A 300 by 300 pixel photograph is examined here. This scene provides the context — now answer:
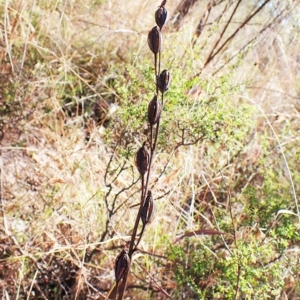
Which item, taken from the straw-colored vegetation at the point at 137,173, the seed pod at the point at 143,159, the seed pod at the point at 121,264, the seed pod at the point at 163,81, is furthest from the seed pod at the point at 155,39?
the straw-colored vegetation at the point at 137,173

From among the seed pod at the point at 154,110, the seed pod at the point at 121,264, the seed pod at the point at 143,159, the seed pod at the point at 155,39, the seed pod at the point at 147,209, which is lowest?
the seed pod at the point at 121,264

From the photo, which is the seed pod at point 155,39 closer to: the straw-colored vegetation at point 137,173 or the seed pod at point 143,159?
the seed pod at point 143,159

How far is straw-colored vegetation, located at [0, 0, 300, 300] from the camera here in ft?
4.65

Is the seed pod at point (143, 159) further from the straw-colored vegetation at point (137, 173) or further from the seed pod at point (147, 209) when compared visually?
the straw-colored vegetation at point (137, 173)

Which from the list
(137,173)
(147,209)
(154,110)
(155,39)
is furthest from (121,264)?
(137,173)

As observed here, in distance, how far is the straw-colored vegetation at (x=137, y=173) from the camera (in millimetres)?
1416

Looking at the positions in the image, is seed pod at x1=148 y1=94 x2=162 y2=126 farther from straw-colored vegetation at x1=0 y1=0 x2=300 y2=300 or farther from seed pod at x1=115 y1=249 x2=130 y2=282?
straw-colored vegetation at x1=0 y1=0 x2=300 y2=300

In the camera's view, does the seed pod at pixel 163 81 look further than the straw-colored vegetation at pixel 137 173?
No

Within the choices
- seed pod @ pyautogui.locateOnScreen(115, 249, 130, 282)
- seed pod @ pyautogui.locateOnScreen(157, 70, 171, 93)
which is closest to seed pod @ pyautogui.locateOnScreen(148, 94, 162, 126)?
seed pod @ pyautogui.locateOnScreen(157, 70, 171, 93)

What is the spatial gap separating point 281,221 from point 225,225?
17cm

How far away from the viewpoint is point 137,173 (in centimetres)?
181

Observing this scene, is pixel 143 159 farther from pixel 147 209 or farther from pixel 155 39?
pixel 155 39

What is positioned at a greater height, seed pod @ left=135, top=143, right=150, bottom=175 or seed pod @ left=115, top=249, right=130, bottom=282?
seed pod @ left=135, top=143, right=150, bottom=175

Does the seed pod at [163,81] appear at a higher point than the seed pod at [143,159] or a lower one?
higher
